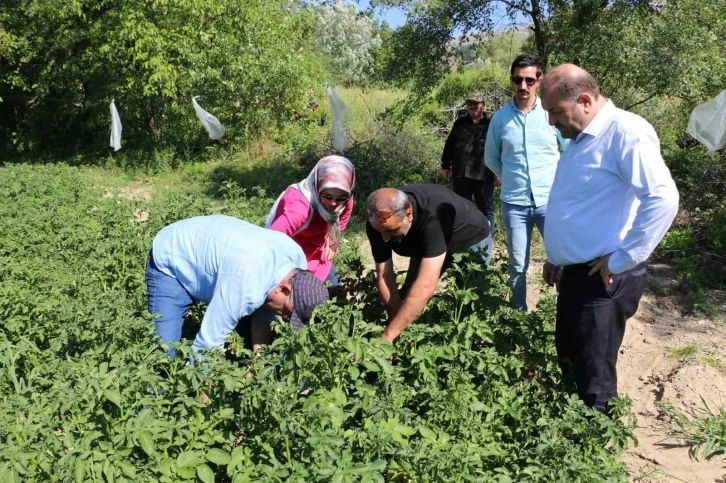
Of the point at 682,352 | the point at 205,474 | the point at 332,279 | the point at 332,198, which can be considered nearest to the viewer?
the point at 205,474

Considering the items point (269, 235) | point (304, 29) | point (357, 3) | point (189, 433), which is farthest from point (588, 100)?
point (304, 29)

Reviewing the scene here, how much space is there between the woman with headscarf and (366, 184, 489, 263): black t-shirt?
296 millimetres

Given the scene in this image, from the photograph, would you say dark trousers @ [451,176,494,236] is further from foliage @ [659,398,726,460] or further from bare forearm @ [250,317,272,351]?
bare forearm @ [250,317,272,351]

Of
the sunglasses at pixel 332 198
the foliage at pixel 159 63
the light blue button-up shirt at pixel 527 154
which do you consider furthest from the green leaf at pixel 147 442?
the foliage at pixel 159 63

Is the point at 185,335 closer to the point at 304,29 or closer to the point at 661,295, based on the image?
the point at 661,295

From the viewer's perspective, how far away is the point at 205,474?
2.23 m

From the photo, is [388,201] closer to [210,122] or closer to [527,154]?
[527,154]

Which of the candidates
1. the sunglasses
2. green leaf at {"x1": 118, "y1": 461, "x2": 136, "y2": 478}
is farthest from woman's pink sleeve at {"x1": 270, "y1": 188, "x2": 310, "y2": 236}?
green leaf at {"x1": 118, "y1": 461, "x2": 136, "y2": 478}

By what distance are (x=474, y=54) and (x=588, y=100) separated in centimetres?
591

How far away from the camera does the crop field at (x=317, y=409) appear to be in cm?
221

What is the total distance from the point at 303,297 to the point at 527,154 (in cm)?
196


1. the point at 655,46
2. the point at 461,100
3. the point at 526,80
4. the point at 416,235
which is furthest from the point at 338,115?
the point at 416,235

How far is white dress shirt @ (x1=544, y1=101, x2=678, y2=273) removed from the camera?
2.43 m

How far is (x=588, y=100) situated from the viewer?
8.50ft
